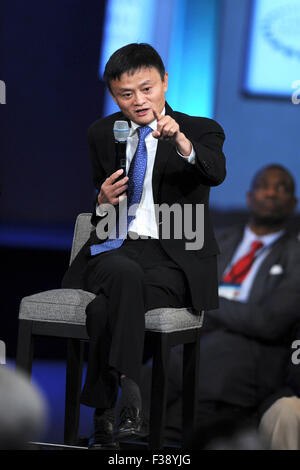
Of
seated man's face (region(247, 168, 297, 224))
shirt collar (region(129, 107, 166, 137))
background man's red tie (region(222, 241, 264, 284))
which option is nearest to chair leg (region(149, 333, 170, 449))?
shirt collar (region(129, 107, 166, 137))

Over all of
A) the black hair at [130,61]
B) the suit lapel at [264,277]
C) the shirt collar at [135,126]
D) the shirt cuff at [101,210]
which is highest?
the black hair at [130,61]

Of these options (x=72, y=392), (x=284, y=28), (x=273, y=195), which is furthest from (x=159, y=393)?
(x=284, y=28)

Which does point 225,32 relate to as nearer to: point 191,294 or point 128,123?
point 128,123

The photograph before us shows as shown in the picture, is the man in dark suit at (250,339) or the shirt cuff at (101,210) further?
the man in dark suit at (250,339)

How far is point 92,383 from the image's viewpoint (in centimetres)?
222

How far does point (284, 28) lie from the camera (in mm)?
4727

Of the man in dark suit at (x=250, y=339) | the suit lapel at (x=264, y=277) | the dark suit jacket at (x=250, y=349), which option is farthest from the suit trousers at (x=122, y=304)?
the suit lapel at (x=264, y=277)

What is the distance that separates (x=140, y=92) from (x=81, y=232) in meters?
0.62

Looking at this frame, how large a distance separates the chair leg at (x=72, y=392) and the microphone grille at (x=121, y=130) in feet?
2.42

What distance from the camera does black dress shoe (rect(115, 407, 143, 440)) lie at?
2.13m

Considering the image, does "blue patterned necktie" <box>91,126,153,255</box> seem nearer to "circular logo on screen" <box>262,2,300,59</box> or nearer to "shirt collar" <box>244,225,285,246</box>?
"shirt collar" <box>244,225,285,246</box>

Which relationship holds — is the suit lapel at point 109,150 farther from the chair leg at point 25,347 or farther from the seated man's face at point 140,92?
the chair leg at point 25,347

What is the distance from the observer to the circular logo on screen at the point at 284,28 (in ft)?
15.5

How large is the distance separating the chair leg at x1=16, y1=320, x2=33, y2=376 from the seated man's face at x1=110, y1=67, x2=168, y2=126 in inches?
29.8
